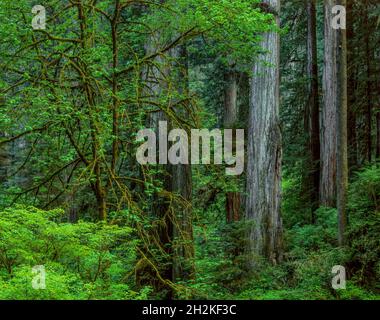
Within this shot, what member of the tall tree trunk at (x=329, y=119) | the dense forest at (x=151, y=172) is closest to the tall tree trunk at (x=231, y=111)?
the tall tree trunk at (x=329, y=119)

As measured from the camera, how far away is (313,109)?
18.4m

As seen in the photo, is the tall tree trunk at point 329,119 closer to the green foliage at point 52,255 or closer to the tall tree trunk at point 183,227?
the tall tree trunk at point 183,227

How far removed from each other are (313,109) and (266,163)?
7.18 metres

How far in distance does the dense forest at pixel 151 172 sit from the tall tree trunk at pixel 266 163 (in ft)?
0.09

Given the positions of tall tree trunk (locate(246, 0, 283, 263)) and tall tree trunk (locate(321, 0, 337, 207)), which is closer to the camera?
tall tree trunk (locate(246, 0, 283, 263))

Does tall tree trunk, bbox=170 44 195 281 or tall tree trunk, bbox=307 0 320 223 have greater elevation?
tall tree trunk, bbox=307 0 320 223

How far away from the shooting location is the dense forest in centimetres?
736

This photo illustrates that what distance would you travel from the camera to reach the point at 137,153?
373 inches

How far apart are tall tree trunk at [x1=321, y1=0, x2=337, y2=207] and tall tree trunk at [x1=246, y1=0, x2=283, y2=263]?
4.25 meters

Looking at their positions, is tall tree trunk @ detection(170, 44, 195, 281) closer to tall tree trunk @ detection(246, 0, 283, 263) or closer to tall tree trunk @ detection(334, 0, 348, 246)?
tall tree trunk @ detection(246, 0, 283, 263)

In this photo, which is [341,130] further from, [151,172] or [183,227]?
[151,172]

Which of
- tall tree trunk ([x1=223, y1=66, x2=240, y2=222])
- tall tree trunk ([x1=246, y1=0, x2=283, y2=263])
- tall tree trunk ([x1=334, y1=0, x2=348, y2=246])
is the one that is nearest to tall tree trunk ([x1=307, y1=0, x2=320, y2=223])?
tall tree trunk ([x1=223, y1=66, x2=240, y2=222])

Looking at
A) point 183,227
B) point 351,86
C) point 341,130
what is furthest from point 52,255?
point 351,86
